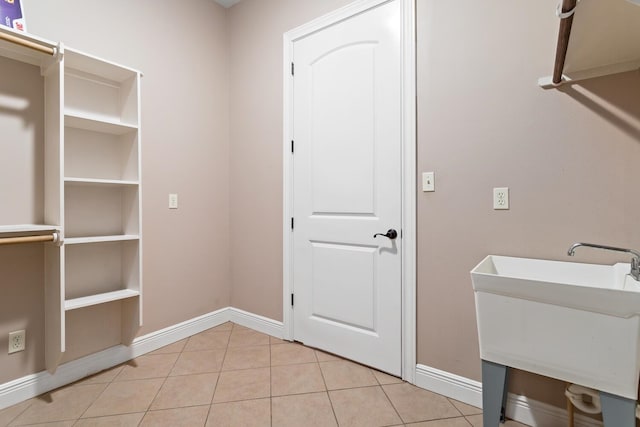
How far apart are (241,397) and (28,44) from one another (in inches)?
81.7

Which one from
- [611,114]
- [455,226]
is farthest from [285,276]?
[611,114]

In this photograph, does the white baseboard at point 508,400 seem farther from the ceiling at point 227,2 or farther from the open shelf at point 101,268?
the ceiling at point 227,2

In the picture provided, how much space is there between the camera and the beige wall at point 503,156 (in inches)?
52.4

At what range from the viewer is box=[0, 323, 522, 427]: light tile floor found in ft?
4.99

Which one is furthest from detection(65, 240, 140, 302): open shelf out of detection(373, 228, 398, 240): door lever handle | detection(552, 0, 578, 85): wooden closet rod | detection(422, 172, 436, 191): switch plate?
detection(552, 0, 578, 85): wooden closet rod

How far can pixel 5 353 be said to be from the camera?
1639 mm

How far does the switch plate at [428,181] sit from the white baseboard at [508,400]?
1.03 meters

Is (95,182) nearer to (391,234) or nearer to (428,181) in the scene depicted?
(391,234)

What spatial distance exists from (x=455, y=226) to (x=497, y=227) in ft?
0.66

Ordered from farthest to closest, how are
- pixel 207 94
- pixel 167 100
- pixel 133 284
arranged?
pixel 207 94 → pixel 167 100 → pixel 133 284

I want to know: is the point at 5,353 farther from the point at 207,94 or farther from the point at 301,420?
the point at 207,94

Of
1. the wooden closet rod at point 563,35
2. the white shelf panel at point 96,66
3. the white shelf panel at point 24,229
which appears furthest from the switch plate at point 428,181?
the white shelf panel at point 24,229

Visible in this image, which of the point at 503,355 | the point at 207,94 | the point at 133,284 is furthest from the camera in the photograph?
the point at 207,94

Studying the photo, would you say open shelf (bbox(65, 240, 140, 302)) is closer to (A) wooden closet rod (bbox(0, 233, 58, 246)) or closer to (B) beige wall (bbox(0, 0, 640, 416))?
(B) beige wall (bbox(0, 0, 640, 416))
